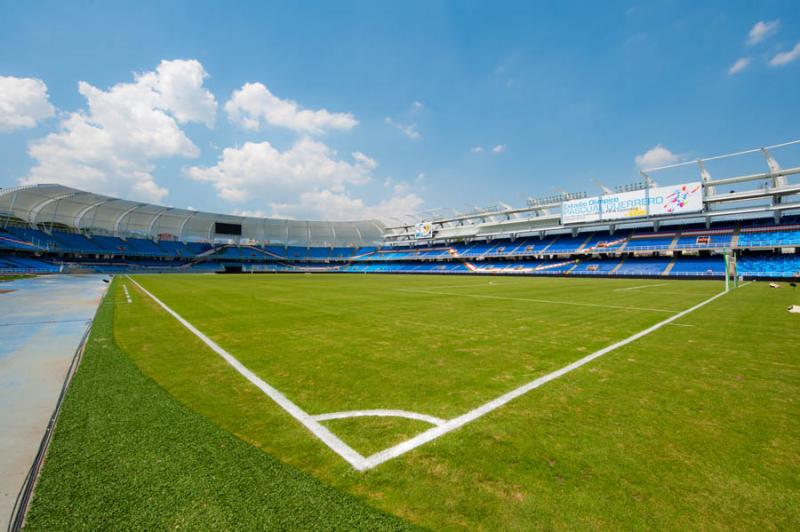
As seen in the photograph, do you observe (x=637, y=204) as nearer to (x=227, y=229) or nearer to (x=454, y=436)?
(x=454, y=436)

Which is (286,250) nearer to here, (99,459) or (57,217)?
(57,217)

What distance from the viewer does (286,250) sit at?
8600 centimetres

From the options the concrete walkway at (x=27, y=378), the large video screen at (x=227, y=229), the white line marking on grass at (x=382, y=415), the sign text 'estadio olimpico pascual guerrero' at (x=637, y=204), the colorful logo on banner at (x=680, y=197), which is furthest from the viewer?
the large video screen at (x=227, y=229)

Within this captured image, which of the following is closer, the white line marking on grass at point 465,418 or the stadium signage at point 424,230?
the white line marking on grass at point 465,418

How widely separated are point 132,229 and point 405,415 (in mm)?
85474

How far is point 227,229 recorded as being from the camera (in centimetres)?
7838

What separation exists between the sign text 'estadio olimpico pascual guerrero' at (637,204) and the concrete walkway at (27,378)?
5194 cm

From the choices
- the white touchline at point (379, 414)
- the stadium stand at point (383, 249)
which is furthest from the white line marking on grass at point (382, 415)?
the stadium stand at point (383, 249)

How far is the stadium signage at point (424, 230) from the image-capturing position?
7144cm

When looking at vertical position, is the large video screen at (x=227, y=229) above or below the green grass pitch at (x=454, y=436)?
above

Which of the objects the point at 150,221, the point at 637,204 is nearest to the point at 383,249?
the point at 150,221

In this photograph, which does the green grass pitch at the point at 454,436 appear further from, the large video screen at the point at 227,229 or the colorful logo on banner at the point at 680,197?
the large video screen at the point at 227,229

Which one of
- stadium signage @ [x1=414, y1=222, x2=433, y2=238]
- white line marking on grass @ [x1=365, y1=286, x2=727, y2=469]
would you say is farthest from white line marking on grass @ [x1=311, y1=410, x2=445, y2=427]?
stadium signage @ [x1=414, y1=222, x2=433, y2=238]

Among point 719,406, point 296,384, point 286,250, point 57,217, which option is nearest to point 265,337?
point 296,384
